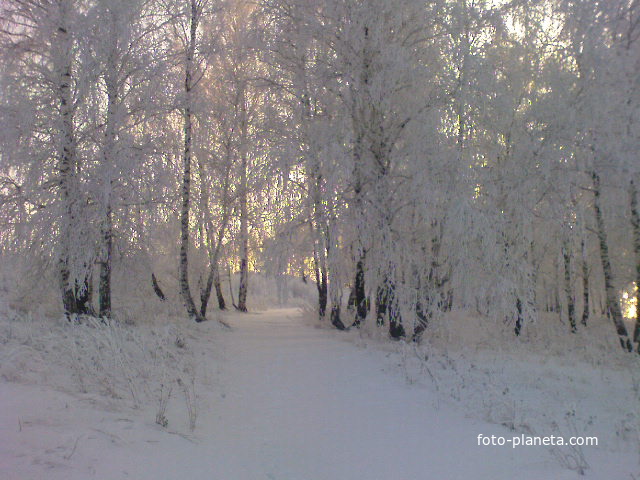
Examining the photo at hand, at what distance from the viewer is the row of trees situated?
8.86 meters

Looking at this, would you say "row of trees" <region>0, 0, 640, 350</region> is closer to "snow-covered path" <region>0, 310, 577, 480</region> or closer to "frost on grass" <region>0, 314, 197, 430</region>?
"frost on grass" <region>0, 314, 197, 430</region>

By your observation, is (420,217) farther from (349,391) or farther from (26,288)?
(26,288)

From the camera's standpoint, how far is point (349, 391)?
6.46 meters

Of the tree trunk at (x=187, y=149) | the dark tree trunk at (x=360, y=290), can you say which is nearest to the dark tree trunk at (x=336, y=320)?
the dark tree trunk at (x=360, y=290)

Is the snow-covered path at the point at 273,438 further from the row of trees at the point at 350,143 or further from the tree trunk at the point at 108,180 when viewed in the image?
the tree trunk at the point at 108,180

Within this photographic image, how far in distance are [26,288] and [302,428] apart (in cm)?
794

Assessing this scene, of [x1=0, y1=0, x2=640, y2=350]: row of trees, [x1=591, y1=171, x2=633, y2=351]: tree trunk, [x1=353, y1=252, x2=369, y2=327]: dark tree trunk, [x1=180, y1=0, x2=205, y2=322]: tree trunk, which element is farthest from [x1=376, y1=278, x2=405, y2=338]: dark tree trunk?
[x1=591, y1=171, x2=633, y2=351]: tree trunk

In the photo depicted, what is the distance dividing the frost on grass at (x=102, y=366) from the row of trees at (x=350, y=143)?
8.70 feet

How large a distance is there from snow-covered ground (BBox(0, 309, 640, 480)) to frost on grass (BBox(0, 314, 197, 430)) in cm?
3

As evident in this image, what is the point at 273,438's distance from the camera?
182 inches

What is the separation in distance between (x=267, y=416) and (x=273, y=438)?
0.67m

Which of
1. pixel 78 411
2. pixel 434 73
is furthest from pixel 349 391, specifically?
pixel 434 73

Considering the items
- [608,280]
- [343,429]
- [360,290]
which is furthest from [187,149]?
[608,280]

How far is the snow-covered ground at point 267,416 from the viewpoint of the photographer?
11.4ft
